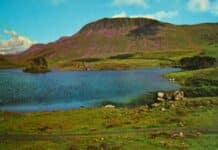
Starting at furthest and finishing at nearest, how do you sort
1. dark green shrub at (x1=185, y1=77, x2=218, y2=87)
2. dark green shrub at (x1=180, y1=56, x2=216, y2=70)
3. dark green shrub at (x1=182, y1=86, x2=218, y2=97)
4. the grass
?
dark green shrub at (x1=180, y1=56, x2=216, y2=70)
dark green shrub at (x1=185, y1=77, x2=218, y2=87)
dark green shrub at (x1=182, y1=86, x2=218, y2=97)
the grass

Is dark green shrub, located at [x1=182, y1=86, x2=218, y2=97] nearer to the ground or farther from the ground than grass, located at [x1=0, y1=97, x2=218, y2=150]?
farther from the ground

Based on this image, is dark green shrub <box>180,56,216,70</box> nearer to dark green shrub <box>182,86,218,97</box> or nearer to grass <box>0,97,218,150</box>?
dark green shrub <box>182,86,218,97</box>

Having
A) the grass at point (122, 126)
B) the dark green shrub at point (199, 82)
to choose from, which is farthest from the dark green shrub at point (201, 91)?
the grass at point (122, 126)

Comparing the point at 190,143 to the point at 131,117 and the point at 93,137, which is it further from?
the point at 131,117

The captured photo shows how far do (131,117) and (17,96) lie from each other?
41538 millimetres

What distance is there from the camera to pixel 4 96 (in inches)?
3536

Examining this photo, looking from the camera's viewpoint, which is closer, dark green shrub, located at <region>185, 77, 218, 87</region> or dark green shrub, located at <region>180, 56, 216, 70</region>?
dark green shrub, located at <region>185, 77, 218, 87</region>

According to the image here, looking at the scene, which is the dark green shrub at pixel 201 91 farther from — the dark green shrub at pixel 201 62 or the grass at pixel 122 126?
the dark green shrub at pixel 201 62

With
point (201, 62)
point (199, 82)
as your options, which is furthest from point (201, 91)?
point (201, 62)

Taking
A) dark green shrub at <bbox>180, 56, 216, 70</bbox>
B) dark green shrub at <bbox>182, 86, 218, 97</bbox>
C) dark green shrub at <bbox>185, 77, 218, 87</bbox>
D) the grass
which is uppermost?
dark green shrub at <bbox>180, 56, 216, 70</bbox>

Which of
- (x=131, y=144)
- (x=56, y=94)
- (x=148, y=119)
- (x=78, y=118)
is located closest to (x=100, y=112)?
(x=78, y=118)

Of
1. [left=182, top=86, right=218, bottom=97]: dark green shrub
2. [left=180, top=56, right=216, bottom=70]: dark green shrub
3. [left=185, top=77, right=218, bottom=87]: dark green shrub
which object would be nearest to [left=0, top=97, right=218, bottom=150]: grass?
[left=182, top=86, right=218, bottom=97]: dark green shrub

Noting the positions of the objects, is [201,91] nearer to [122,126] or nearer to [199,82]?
[199,82]

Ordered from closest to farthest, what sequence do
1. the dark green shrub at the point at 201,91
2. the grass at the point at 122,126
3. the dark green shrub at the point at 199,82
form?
the grass at the point at 122,126 < the dark green shrub at the point at 201,91 < the dark green shrub at the point at 199,82
